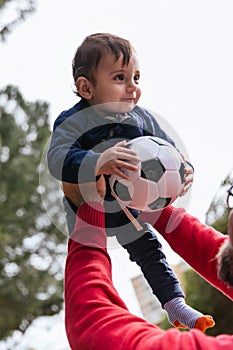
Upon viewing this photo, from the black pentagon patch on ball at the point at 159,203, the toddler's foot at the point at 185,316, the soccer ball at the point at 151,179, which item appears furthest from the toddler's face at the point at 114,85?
the toddler's foot at the point at 185,316

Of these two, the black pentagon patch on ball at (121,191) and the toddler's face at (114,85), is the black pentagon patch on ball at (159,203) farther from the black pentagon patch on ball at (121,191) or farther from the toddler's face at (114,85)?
the toddler's face at (114,85)

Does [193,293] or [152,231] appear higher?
[152,231]

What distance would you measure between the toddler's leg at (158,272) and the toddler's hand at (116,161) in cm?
31

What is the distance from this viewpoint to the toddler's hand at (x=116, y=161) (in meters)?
1.20

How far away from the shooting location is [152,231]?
1507 millimetres

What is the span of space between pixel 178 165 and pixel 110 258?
24 centimetres

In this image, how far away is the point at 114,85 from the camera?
1387mm

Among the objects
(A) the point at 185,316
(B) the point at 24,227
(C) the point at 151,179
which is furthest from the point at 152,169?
(B) the point at 24,227

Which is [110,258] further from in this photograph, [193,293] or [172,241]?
[193,293]

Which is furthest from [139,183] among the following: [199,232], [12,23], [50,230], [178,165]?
[50,230]

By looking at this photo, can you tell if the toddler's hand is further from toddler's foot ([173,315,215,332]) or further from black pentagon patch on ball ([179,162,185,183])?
toddler's foot ([173,315,215,332])

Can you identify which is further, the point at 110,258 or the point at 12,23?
the point at 12,23

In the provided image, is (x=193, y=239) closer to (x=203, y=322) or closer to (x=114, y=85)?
(x=203, y=322)

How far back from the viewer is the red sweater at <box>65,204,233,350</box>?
37.5 inches
